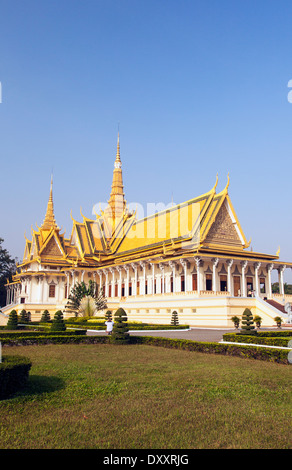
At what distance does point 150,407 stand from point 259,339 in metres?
8.64

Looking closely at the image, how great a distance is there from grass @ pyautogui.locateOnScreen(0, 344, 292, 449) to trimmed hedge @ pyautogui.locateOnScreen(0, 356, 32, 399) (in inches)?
7.8

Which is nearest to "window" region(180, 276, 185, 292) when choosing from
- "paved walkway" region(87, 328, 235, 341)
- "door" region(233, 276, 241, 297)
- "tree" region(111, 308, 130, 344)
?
"door" region(233, 276, 241, 297)

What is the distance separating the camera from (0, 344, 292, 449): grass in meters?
5.27

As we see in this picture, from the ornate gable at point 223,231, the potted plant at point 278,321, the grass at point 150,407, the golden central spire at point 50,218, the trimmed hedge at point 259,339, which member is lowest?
the grass at point 150,407

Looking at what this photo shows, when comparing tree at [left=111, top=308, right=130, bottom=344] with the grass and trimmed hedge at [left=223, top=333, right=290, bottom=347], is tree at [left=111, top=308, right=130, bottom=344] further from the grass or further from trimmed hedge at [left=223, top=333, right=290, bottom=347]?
the grass

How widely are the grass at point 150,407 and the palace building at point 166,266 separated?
18.6 meters

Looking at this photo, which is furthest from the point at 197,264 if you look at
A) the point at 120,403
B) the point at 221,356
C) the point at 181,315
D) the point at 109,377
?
the point at 120,403

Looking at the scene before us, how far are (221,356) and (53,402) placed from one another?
24.3 feet

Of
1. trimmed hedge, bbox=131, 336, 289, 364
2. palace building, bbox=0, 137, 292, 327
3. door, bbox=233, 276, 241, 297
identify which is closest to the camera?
trimmed hedge, bbox=131, 336, 289, 364

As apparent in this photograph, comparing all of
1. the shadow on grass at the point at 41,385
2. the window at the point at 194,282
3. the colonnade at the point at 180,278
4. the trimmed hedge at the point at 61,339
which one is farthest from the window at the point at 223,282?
the shadow on grass at the point at 41,385

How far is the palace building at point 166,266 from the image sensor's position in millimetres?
31062

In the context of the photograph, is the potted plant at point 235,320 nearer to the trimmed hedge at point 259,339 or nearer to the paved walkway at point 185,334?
the paved walkway at point 185,334

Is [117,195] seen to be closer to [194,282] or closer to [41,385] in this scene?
[194,282]
